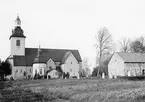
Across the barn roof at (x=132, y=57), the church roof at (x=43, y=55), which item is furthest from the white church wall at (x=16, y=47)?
the barn roof at (x=132, y=57)

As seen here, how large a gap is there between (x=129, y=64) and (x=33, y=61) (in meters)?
33.9

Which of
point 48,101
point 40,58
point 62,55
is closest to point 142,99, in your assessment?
point 48,101

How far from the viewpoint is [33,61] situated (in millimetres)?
79688

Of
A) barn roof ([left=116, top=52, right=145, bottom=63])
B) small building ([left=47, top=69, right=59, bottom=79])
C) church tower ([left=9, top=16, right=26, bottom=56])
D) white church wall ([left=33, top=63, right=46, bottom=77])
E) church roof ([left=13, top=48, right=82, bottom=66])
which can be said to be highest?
church tower ([left=9, top=16, right=26, bottom=56])

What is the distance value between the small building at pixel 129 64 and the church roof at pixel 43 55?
26033mm

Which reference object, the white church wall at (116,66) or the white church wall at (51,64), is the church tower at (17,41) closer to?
the white church wall at (51,64)

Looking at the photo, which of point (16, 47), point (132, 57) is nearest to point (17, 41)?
point (16, 47)

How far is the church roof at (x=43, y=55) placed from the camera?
7794 centimetres

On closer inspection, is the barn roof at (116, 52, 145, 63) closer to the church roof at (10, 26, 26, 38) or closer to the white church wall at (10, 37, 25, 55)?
the white church wall at (10, 37, 25, 55)

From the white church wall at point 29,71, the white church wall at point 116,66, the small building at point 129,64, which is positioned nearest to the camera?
the small building at point 129,64

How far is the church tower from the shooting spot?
256ft

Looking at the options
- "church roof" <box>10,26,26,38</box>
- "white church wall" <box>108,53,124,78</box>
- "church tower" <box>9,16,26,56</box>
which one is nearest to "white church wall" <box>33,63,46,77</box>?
"church tower" <box>9,16,26,56</box>

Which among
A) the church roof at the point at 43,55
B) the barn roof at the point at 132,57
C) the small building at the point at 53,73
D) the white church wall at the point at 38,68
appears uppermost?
the church roof at the point at 43,55

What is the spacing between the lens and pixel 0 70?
221ft
